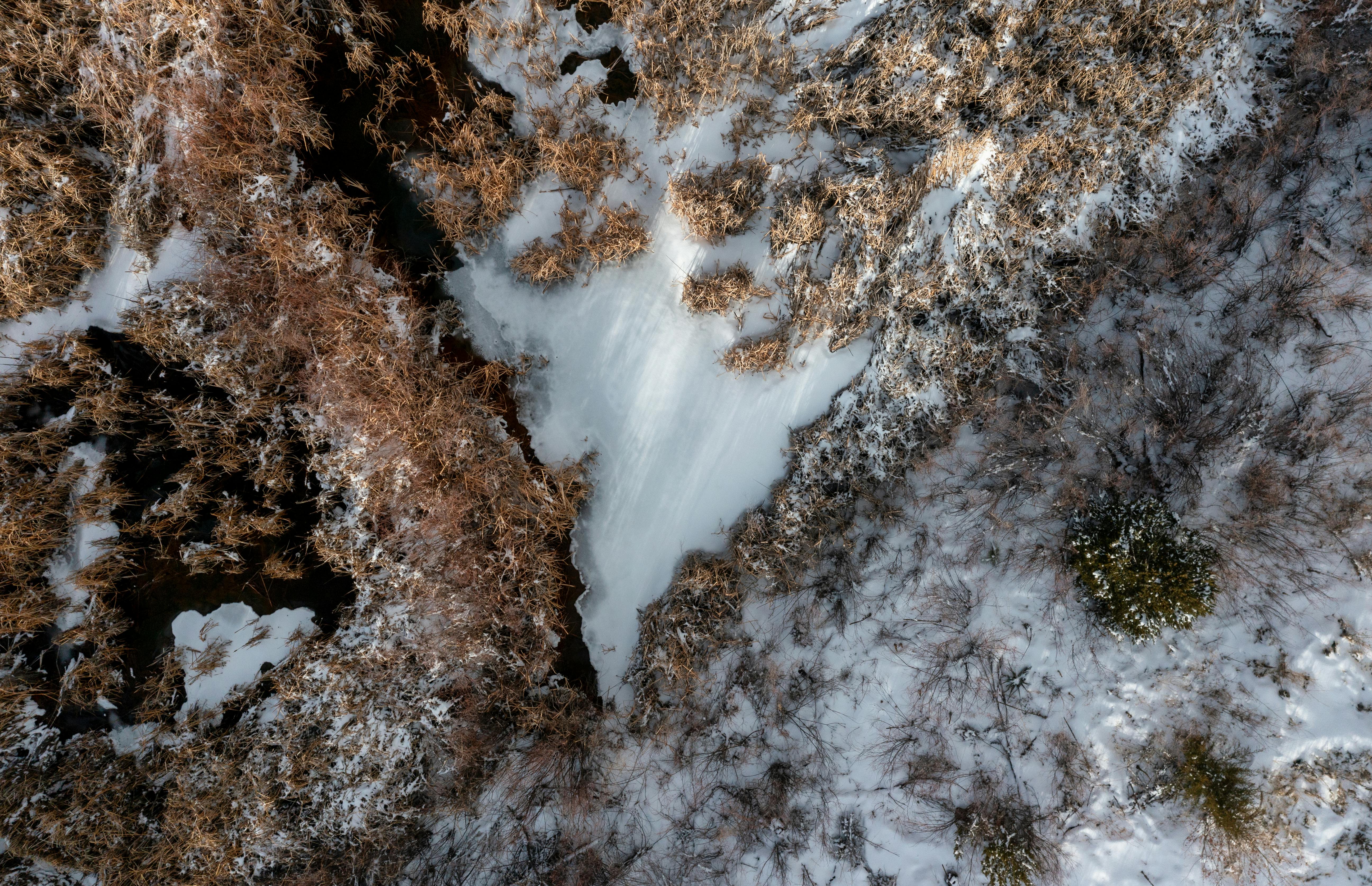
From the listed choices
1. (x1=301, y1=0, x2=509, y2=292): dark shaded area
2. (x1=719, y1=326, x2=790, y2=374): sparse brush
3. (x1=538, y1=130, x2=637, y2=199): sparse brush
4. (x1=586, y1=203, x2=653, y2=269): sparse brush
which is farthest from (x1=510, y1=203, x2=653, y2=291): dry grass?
(x1=719, y1=326, x2=790, y2=374): sparse brush

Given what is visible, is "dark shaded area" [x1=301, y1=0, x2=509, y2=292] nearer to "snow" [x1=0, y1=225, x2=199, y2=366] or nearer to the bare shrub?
"snow" [x1=0, y1=225, x2=199, y2=366]

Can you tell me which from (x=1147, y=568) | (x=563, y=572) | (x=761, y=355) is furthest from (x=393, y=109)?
(x=1147, y=568)

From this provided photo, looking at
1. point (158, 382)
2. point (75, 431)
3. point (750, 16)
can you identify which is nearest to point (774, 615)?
point (750, 16)

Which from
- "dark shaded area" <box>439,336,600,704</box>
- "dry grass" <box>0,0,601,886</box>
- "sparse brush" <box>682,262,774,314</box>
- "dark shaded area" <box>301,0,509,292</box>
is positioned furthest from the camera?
"dark shaded area" <box>439,336,600,704</box>

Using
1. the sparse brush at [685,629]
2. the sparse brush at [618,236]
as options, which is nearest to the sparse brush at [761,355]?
the sparse brush at [618,236]

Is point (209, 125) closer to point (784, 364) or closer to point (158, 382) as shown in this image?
point (158, 382)

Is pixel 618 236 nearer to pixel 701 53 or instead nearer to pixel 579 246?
pixel 579 246
